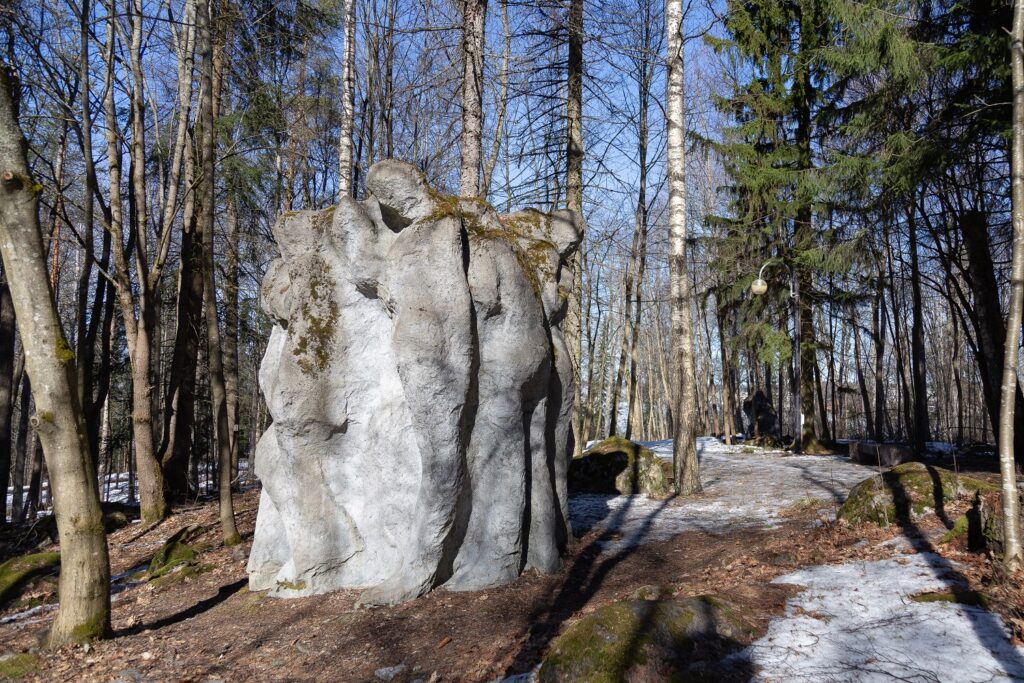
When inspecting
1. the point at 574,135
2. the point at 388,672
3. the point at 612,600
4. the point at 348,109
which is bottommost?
the point at 388,672

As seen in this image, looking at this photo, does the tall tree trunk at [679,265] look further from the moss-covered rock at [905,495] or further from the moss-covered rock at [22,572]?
the moss-covered rock at [22,572]

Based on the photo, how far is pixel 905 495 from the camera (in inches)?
265

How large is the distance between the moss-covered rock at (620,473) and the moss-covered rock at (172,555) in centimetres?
595

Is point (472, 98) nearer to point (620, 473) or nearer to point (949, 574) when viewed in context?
point (620, 473)

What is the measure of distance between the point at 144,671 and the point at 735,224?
47.6 ft

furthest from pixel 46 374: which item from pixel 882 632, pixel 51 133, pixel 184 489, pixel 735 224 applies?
pixel 735 224

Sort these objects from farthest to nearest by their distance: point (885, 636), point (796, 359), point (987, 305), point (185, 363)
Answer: point (796, 359) → point (185, 363) → point (987, 305) → point (885, 636)

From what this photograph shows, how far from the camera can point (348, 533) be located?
22.6 feet

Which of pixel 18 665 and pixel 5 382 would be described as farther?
pixel 5 382

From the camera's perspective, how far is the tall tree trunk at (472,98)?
9203mm

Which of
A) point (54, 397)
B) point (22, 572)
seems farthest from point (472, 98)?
point (22, 572)

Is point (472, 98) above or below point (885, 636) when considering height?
above

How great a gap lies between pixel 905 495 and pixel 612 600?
3.42 meters

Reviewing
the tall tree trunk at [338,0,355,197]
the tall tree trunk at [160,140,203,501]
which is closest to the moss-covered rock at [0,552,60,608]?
→ the tall tree trunk at [160,140,203,501]
